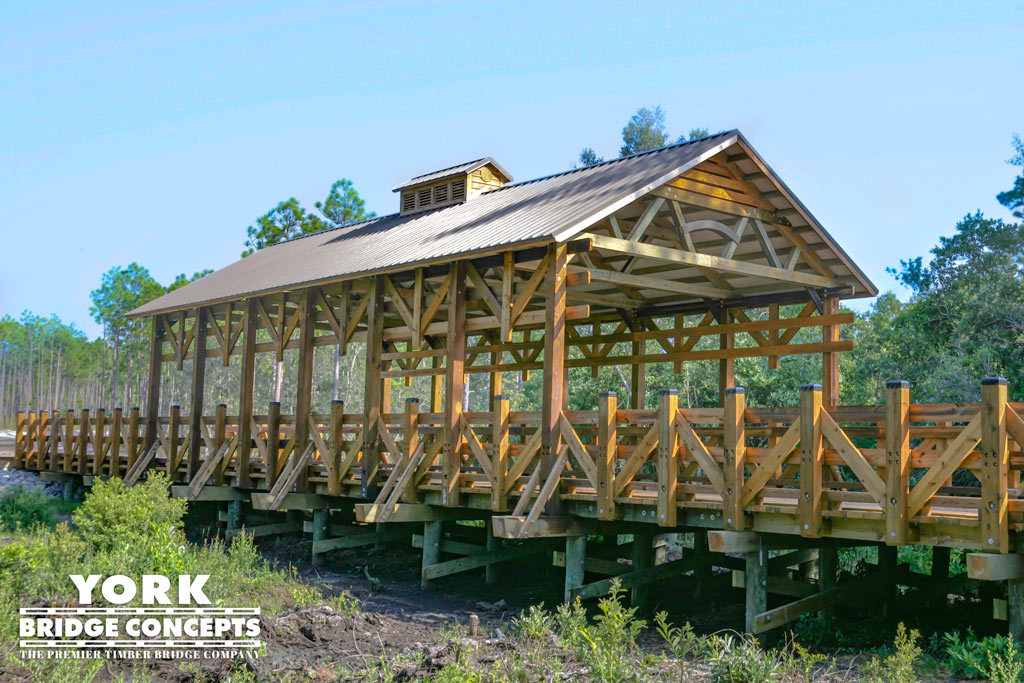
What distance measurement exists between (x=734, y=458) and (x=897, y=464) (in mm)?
1563

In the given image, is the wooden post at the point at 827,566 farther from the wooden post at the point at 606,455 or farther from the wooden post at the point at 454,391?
the wooden post at the point at 454,391

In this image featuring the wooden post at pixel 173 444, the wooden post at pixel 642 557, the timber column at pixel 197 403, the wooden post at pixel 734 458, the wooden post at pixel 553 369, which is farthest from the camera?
the wooden post at pixel 173 444

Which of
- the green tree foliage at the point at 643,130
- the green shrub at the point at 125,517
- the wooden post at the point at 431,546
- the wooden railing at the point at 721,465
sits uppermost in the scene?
the green tree foliage at the point at 643,130

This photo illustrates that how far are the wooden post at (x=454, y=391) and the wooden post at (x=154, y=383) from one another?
8.87m

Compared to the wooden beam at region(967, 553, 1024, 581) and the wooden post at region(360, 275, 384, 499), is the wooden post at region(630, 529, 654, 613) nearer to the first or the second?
the wooden post at region(360, 275, 384, 499)

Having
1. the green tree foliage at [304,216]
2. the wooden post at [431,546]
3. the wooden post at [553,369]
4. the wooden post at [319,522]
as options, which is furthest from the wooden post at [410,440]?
the green tree foliage at [304,216]

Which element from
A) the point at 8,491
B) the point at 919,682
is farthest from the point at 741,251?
the point at 8,491

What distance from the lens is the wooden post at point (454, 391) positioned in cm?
1279

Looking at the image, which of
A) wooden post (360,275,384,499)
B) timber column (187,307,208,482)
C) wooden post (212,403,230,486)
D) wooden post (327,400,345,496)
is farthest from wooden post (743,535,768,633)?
timber column (187,307,208,482)

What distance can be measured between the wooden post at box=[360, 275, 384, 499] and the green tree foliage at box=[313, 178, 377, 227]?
83.7ft

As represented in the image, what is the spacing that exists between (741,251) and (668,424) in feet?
18.0

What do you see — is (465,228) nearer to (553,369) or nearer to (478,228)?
(478,228)

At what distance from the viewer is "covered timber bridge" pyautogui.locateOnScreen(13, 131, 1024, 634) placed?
8.77 metres

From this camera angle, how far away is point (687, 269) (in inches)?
591
